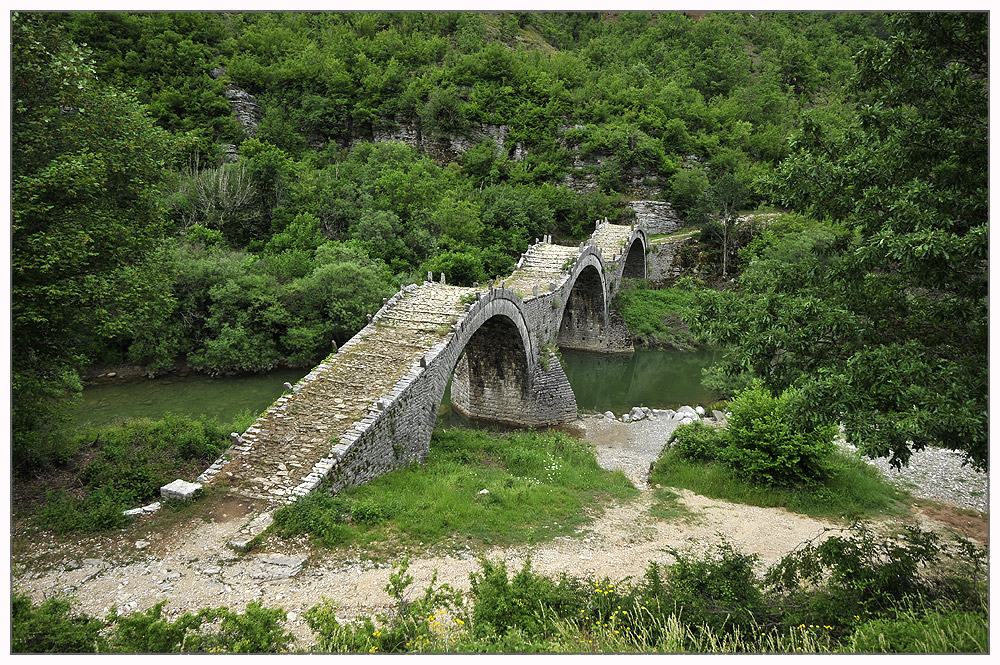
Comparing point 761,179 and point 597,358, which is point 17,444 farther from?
point 597,358

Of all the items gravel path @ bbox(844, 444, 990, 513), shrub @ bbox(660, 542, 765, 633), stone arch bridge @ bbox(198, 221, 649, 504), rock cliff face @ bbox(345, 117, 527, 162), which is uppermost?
rock cliff face @ bbox(345, 117, 527, 162)

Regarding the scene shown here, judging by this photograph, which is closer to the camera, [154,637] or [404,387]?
[154,637]

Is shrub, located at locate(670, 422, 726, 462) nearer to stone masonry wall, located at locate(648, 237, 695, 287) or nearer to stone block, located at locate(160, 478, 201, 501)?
stone block, located at locate(160, 478, 201, 501)

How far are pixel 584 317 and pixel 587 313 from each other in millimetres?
345

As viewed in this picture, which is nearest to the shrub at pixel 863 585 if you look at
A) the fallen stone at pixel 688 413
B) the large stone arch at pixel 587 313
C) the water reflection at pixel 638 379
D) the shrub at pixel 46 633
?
the shrub at pixel 46 633

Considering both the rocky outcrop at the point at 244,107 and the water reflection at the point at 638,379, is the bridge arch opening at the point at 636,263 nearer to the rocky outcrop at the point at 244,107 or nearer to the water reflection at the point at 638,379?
the water reflection at the point at 638,379

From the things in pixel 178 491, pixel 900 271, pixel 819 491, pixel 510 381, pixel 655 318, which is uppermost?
pixel 900 271

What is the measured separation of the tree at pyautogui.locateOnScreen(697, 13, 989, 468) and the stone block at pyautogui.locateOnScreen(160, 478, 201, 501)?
344 inches

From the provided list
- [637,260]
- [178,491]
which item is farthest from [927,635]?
[637,260]

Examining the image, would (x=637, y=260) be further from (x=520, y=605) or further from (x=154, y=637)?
(x=154, y=637)

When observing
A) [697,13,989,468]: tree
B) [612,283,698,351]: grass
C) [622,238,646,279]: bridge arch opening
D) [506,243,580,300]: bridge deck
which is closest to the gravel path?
[697,13,989,468]: tree

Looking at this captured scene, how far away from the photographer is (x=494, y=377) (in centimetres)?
2100

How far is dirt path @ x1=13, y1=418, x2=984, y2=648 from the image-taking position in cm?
703

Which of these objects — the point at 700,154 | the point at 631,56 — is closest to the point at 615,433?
the point at 700,154
